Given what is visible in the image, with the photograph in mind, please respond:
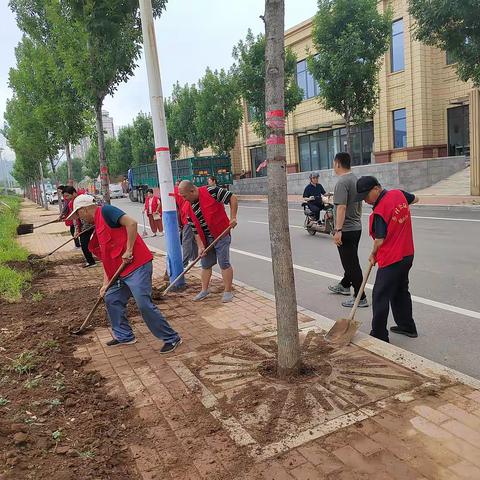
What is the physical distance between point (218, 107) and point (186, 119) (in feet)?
15.8

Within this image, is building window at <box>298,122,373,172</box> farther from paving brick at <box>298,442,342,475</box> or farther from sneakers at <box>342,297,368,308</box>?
paving brick at <box>298,442,342,475</box>

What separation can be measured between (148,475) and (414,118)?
24332 mm

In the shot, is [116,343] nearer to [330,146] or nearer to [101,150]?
[101,150]

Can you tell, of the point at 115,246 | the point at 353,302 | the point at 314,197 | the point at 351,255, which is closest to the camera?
the point at 115,246

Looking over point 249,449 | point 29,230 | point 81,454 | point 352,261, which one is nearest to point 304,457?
point 249,449

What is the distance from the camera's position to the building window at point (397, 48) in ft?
79.9

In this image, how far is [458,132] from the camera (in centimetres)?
2372

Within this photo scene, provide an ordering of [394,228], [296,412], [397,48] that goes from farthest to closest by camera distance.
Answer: [397,48] < [394,228] < [296,412]

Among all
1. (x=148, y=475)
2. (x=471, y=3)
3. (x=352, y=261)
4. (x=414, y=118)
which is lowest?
(x=148, y=475)

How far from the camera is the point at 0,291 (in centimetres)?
713

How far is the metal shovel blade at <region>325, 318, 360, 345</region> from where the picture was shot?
431cm

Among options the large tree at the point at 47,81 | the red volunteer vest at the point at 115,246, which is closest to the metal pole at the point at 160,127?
the red volunteer vest at the point at 115,246

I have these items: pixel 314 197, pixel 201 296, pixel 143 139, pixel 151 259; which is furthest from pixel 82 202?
pixel 143 139

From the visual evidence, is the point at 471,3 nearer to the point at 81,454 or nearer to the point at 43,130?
the point at 81,454
